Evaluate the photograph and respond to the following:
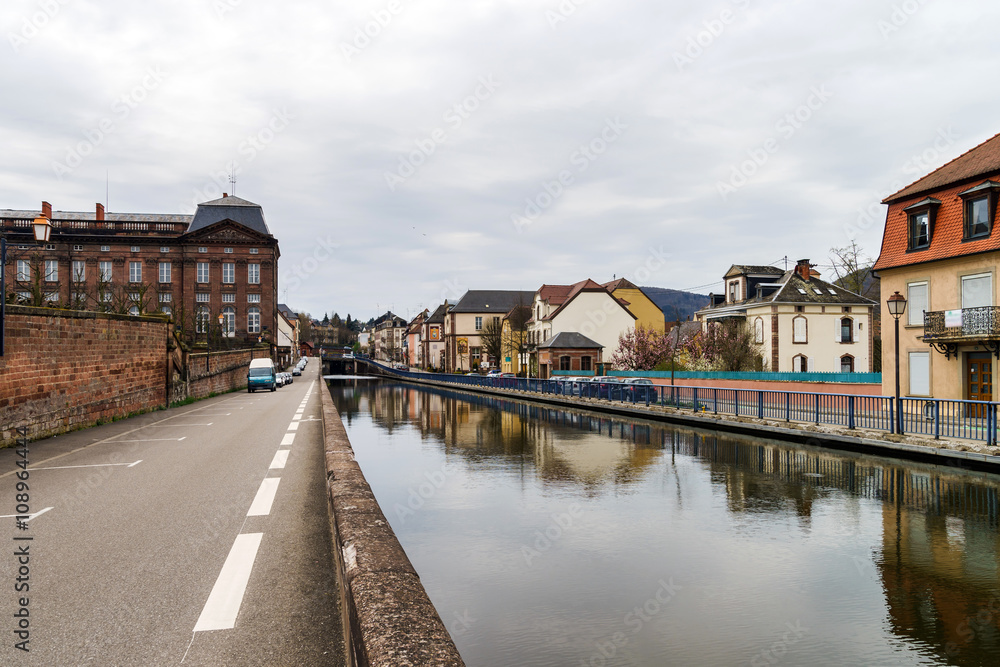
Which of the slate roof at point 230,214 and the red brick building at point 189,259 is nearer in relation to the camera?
the red brick building at point 189,259

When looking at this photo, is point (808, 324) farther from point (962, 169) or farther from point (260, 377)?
point (260, 377)

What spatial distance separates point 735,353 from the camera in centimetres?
4809

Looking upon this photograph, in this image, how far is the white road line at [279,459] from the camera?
39.8 feet

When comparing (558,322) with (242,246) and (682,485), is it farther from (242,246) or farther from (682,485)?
(682,485)

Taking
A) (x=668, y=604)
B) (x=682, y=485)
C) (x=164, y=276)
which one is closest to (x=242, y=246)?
(x=164, y=276)

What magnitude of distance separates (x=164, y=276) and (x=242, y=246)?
8.75 meters

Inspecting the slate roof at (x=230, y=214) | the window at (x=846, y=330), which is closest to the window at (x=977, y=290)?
the window at (x=846, y=330)

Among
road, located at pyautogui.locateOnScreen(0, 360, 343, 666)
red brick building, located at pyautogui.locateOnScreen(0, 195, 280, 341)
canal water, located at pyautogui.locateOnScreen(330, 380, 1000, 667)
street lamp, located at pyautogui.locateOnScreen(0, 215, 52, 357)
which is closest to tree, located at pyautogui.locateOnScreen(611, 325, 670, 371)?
red brick building, located at pyautogui.locateOnScreen(0, 195, 280, 341)

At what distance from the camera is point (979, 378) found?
75.6 ft

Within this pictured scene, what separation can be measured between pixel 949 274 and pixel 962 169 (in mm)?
3692

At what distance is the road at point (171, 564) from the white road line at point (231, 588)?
0.6 inches

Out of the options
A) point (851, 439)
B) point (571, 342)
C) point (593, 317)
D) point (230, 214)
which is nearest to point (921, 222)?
point (851, 439)

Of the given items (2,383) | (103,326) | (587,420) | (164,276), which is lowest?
(587,420)

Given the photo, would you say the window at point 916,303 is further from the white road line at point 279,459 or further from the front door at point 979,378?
the white road line at point 279,459
